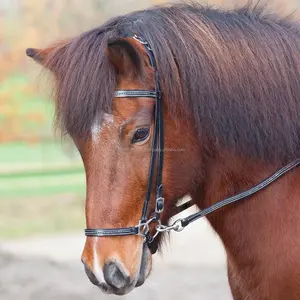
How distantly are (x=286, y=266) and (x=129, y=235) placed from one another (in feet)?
1.53

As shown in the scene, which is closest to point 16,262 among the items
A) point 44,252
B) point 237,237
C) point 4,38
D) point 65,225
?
point 44,252

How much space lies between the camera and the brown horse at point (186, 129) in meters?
1.83

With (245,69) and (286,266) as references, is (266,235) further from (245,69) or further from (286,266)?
(245,69)

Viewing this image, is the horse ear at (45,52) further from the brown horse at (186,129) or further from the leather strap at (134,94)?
the leather strap at (134,94)

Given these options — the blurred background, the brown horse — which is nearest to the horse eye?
the brown horse

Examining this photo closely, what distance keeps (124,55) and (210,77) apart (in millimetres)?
254

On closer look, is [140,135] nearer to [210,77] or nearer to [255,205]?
[210,77]

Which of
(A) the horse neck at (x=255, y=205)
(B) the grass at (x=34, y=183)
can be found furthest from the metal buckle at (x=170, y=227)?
(B) the grass at (x=34, y=183)

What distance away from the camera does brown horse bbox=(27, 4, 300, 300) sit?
6.01ft

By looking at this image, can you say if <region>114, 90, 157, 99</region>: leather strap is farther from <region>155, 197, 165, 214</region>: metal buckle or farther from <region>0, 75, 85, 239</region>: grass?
<region>0, 75, 85, 239</region>: grass

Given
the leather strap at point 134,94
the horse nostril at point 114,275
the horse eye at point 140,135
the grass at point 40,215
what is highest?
the leather strap at point 134,94

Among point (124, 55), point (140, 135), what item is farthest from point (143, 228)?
point (124, 55)

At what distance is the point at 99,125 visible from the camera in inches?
72.5

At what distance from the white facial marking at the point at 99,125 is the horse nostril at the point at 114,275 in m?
0.34
